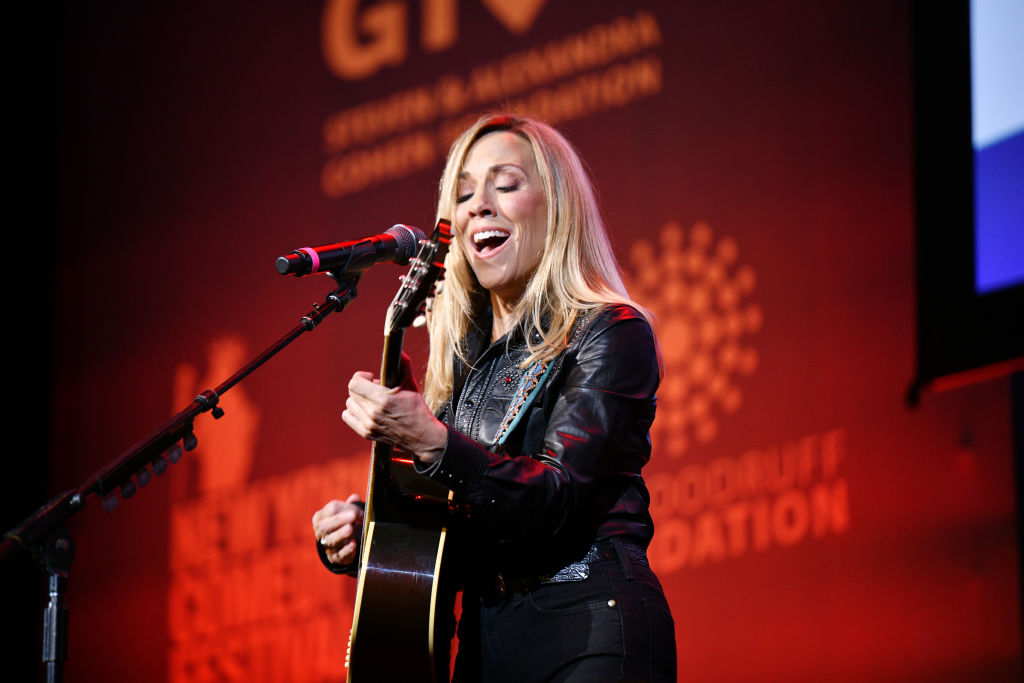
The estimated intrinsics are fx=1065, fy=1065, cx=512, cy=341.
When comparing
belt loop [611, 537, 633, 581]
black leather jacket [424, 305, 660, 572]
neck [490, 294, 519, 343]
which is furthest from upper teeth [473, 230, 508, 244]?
belt loop [611, 537, 633, 581]

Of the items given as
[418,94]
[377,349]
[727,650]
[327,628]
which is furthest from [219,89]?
[727,650]

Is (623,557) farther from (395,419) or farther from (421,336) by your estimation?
(421,336)

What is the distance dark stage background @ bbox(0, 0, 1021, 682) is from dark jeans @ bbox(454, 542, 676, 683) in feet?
3.95

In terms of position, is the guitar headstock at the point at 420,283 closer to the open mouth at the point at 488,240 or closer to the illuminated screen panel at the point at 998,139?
the open mouth at the point at 488,240

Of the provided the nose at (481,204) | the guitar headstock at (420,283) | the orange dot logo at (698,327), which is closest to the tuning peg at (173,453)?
the guitar headstock at (420,283)

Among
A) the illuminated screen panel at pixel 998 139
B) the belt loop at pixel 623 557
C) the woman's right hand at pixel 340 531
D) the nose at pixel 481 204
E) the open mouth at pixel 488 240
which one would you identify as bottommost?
the belt loop at pixel 623 557

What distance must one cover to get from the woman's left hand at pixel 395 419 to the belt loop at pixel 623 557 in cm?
38

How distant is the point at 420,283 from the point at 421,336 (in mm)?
1205

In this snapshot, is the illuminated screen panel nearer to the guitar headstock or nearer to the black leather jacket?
the black leather jacket

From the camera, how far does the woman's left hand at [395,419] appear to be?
171 cm

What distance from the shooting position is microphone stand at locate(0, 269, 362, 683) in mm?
1936

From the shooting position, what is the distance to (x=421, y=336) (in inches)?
120

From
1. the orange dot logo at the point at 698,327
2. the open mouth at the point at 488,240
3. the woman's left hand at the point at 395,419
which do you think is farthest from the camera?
the orange dot logo at the point at 698,327

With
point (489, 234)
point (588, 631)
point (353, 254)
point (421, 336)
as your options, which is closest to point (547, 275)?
point (489, 234)
